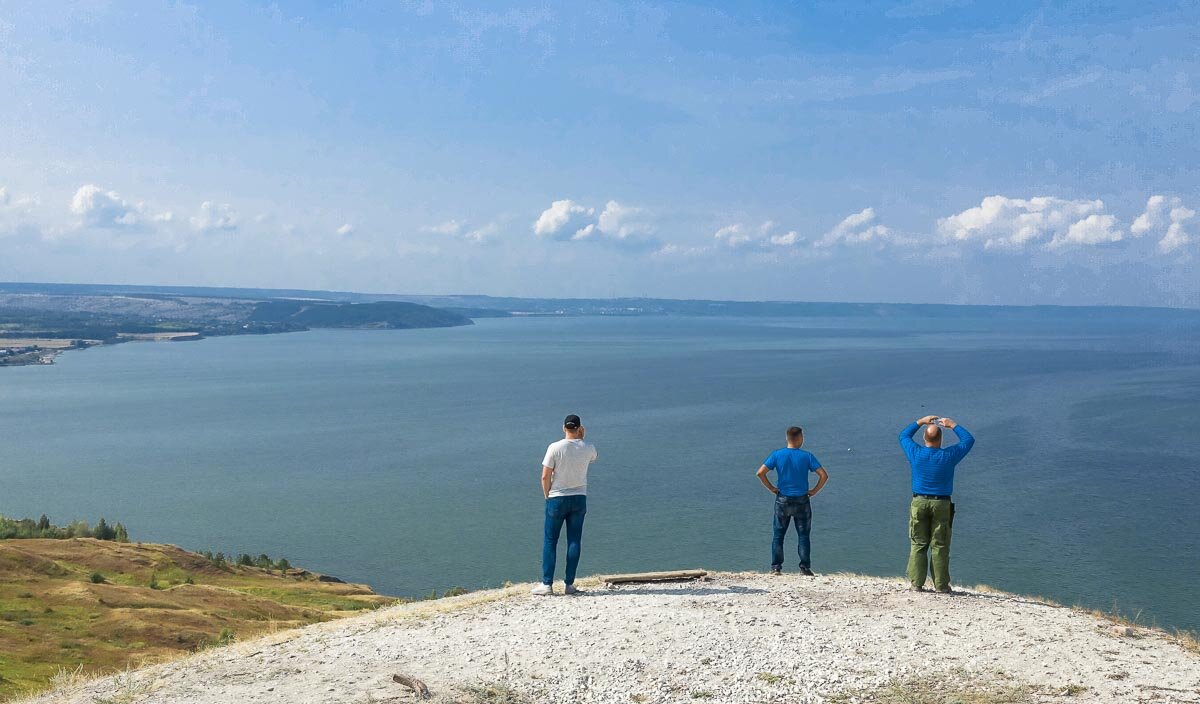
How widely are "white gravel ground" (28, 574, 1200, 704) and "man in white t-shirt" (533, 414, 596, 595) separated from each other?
0.65 meters

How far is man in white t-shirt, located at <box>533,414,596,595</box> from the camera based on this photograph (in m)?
10.4

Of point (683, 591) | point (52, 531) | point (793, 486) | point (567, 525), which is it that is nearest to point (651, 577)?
point (683, 591)

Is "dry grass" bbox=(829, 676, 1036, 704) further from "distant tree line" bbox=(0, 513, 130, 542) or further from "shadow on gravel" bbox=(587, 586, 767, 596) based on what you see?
"distant tree line" bbox=(0, 513, 130, 542)

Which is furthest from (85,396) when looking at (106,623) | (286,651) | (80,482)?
(286,651)

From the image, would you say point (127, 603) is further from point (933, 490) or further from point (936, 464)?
point (936, 464)

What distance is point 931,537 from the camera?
10664mm

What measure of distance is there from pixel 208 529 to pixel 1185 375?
118322mm

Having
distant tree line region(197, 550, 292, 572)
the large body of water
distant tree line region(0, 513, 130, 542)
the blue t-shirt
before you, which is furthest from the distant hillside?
the blue t-shirt

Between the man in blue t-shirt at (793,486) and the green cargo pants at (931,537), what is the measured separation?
114 centimetres

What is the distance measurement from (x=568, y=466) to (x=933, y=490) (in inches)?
164

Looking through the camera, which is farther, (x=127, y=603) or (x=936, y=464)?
(x=127, y=603)

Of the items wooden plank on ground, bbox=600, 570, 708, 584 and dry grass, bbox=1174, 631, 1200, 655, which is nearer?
dry grass, bbox=1174, 631, 1200, 655

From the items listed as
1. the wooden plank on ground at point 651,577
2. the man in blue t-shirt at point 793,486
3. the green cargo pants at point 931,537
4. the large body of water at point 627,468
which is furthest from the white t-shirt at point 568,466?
the large body of water at point 627,468

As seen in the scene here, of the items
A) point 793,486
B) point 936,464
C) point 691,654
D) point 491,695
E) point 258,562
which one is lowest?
point 258,562
